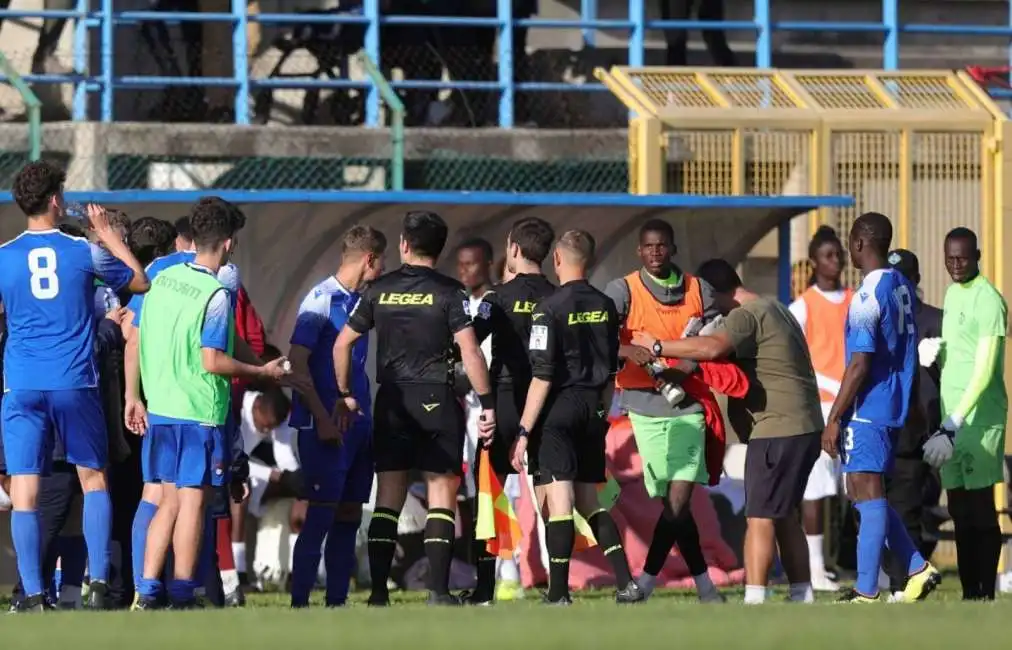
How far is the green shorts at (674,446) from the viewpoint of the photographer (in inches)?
506

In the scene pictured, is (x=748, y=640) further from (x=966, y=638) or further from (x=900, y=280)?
(x=900, y=280)

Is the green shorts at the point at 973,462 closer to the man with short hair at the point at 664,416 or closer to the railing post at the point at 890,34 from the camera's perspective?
the man with short hair at the point at 664,416

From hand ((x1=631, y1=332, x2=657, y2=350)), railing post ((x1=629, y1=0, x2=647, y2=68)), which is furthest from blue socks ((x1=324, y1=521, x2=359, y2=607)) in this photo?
railing post ((x1=629, y1=0, x2=647, y2=68))

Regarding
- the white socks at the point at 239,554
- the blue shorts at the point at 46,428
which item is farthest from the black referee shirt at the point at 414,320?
the white socks at the point at 239,554

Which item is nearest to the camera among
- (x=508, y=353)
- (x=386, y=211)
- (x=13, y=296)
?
(x=13, y=296)

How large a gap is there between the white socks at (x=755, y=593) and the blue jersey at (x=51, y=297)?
3662 mm

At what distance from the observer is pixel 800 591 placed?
1257cm

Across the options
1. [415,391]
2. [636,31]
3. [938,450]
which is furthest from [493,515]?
[636,31]

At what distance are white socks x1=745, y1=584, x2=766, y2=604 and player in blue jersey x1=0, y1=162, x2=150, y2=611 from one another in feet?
11.6

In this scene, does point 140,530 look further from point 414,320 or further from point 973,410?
point 973,410

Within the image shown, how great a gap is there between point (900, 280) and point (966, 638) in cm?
400

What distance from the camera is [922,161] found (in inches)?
665

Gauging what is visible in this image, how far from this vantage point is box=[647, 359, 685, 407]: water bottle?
41.8ft

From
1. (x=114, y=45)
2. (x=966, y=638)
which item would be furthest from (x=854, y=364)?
(x=114, y=45)
